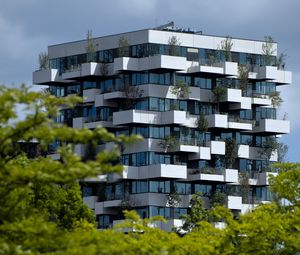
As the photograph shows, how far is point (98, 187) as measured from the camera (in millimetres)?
129250

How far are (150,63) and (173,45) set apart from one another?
272cm

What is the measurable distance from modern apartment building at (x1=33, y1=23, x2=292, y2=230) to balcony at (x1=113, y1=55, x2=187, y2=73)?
0.09m

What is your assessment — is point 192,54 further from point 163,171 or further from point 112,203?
point 112,203

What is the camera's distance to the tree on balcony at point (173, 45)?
127 metres

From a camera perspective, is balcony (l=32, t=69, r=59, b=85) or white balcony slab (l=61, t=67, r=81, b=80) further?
balcony (l=32, t=69, r=59, b=85)

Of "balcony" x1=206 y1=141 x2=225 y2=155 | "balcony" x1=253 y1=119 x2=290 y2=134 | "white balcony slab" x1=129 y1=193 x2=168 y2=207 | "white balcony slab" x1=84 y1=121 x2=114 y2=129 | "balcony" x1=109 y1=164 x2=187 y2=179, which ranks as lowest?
"white balcony slab" x1=129 y1=193 x2=168 y2=207

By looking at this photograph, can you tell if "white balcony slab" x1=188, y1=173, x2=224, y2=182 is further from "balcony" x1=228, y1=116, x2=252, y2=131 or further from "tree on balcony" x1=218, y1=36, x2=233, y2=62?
"tree on balcony" x1=218, y1=36, x2=233, y2=62

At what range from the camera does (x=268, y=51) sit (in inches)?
5374

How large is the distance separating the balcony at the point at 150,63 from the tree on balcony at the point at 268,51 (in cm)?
1116

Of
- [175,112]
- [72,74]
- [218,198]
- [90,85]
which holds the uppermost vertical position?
[72,74]

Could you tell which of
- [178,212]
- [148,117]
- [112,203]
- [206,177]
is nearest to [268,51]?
[206,177]

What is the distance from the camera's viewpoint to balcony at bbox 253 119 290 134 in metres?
134

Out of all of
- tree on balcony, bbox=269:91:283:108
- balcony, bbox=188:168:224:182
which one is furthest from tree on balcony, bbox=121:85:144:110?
tree on balcony, bbox=269:91:283:108

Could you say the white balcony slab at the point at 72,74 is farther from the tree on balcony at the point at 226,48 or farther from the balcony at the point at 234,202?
the balcony at the point at 234,202
